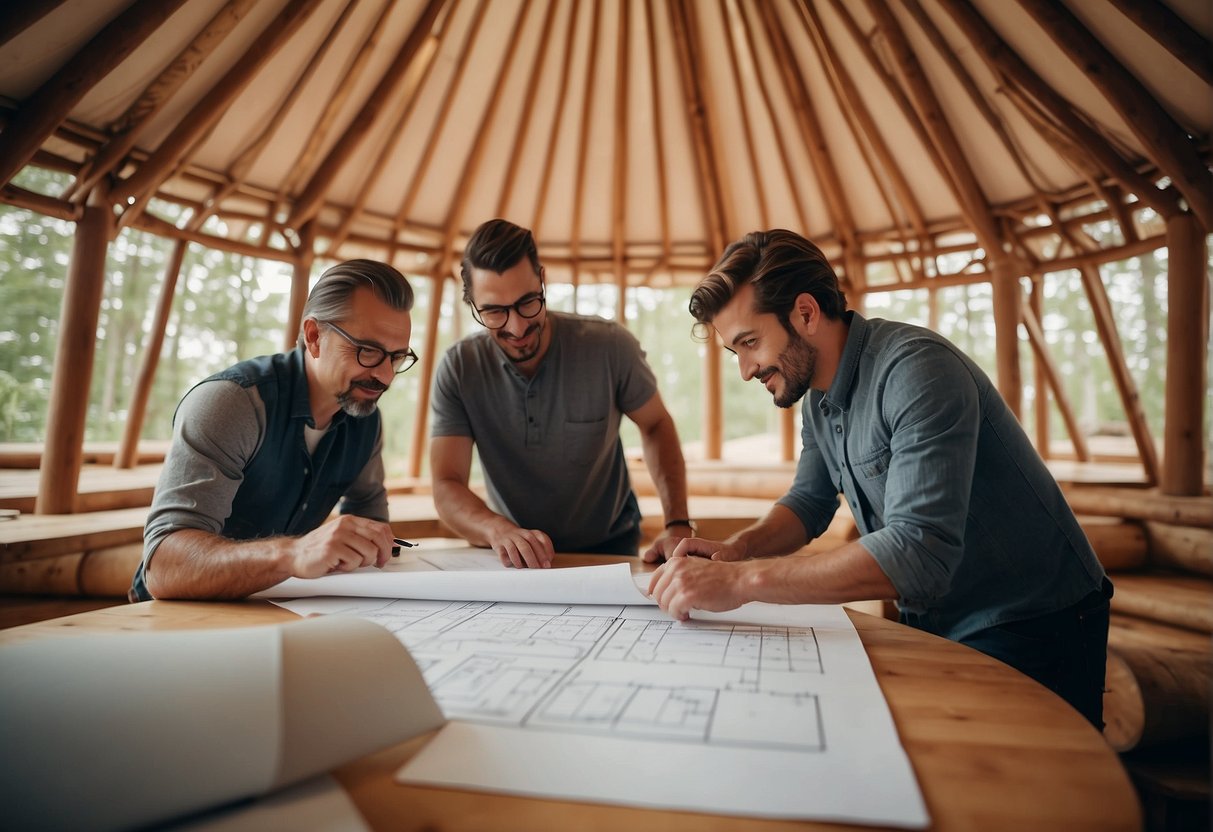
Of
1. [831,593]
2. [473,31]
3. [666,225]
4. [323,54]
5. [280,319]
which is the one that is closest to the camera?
[831,593]

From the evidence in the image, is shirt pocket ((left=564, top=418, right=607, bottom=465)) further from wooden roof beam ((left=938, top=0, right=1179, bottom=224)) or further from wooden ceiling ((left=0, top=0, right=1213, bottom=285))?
wooden roof beam ((left=938, top=0, right=1179, bottom=224))

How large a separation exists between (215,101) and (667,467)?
4.03 meters

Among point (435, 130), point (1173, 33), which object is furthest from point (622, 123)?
point (1173, 33)

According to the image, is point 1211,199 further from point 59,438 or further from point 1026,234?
point 59,438

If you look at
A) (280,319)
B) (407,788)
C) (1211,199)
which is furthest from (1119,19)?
(280,319)

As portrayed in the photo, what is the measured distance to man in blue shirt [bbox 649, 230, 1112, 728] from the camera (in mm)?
1356

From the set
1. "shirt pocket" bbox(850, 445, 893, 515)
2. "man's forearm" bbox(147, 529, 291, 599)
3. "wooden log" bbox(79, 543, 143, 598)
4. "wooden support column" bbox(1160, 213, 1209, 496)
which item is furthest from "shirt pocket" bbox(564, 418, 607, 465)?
"wooden support column" bbox(1160, 213, 1209, 496)

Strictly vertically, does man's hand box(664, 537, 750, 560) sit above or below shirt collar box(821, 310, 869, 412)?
below

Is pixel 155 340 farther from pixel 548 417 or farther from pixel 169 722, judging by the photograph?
pixel 169 722

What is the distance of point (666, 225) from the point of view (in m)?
7.38

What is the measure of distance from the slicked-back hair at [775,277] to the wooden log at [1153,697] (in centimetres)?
210

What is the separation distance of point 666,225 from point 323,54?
366cm

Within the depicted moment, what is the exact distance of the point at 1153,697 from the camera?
265 centimetres

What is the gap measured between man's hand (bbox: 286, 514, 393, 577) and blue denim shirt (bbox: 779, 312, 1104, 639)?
3.49 feet
